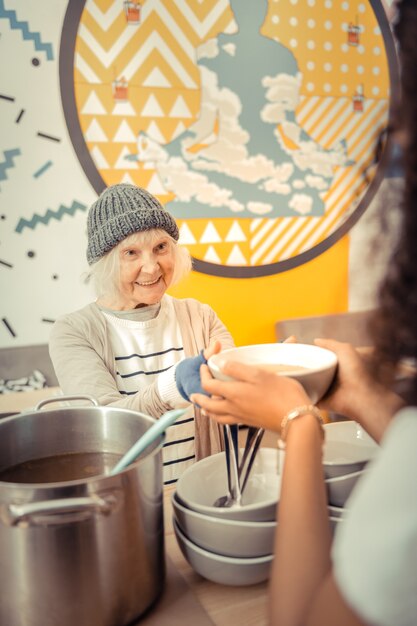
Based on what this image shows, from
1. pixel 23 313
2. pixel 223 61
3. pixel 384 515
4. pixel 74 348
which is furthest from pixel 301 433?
pixel 223 61

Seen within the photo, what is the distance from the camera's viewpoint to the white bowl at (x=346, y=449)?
796 millimetres

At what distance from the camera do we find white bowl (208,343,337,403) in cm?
84

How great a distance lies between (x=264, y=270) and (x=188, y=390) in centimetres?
211

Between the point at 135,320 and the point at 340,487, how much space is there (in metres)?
1.09

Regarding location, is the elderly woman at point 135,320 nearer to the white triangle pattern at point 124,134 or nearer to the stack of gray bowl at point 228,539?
the stack of gray bowl at point 228,539

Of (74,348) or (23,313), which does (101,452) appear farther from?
(23,313)

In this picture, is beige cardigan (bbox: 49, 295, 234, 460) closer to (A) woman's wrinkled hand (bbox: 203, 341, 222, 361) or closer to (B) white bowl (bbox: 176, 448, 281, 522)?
(A) woman's wrinkled hand (bbox: 203, 341, 222, 361)

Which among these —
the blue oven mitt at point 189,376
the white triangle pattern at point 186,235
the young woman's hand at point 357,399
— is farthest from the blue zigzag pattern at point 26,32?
the young woman's hand at point 357,399

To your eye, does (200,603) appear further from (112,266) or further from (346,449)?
(112,266)

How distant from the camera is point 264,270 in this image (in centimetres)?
307

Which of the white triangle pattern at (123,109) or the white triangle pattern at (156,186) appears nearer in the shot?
the white triangle pattern at (123,109)

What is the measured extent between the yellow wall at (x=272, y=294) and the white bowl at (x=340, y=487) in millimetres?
2143

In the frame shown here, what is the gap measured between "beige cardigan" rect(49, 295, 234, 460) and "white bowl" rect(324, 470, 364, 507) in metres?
0.60

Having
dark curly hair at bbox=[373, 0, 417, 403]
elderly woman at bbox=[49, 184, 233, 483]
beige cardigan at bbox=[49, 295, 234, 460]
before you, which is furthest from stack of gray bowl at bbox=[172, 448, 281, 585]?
elderly woman at bbox=[49, 184, 233, 483]
